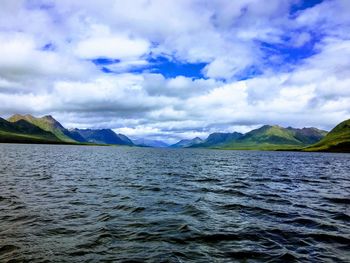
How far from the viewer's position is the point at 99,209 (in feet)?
83.8

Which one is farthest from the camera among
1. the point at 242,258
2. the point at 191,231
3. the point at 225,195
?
the point at 225,195

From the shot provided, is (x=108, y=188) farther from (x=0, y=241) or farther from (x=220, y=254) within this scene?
(x=220, y=254)

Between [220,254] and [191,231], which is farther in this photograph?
[191,231]

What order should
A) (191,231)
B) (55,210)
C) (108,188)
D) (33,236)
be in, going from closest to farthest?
(33,236)
(191,231)
(55,210)
(108,188)

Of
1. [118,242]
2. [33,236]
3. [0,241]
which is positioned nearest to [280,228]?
[118,242]

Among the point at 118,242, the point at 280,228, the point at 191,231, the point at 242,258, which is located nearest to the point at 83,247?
the point at 118,242

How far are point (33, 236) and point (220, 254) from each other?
10885 millimetres

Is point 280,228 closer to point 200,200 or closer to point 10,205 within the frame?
point 200,200

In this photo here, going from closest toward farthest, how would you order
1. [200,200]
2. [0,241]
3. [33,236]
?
[0,241] → [33,236] → [200,200]

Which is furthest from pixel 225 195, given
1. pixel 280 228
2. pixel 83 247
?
pixel 83 247

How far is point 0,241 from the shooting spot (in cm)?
1647

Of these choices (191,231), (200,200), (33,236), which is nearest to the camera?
(33,236)

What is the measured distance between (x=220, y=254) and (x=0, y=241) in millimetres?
11934

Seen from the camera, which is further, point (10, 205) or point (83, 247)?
point (10, 205)
